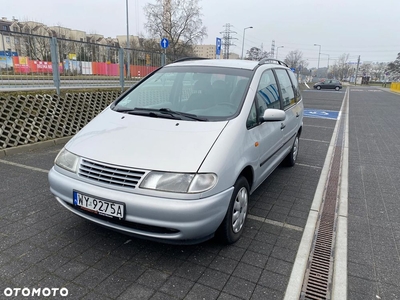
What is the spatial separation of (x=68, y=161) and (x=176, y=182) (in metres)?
1.13

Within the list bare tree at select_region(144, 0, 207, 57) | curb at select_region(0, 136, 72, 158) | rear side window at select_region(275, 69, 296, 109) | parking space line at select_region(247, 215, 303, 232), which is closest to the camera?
parking space line at select_region(247, 215, 303, 232)

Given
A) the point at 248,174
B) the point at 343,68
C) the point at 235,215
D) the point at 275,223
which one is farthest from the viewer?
the point at 343,68

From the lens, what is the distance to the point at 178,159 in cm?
255

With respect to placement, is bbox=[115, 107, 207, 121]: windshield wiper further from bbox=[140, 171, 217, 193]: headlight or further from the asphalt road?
the asphalt road

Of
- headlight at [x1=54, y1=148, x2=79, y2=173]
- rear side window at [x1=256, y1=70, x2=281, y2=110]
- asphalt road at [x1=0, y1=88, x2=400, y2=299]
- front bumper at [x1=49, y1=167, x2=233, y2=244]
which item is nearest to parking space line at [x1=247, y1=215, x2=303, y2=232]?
asphalt road at [x1=0, y1=88, x2=400, y2=299]

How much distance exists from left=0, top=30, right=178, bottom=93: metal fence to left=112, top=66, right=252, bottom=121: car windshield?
14.6 ft

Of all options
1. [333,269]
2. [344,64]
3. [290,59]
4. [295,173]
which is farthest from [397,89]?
[344,64]

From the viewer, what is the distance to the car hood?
A: 254cm

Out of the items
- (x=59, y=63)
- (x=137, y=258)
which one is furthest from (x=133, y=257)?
(x=59, y=63)

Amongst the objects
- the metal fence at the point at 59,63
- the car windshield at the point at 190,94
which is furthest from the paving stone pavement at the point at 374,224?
the metal fence at the point at 59,63

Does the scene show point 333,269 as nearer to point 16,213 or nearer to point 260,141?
point 260,141

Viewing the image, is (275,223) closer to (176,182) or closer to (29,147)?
(176,182)

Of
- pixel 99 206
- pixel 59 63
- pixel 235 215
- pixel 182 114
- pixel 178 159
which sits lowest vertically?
pixel 235 215

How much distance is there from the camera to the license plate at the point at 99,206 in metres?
2.46
